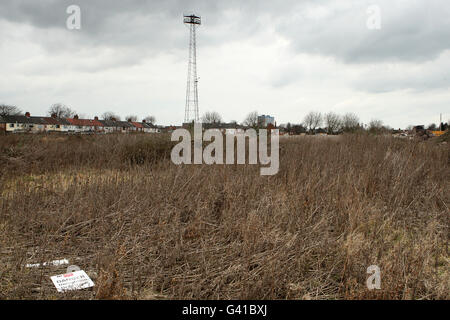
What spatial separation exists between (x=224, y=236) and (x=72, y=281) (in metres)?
1.54

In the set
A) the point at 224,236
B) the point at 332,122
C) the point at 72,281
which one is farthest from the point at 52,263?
the point at 332,122

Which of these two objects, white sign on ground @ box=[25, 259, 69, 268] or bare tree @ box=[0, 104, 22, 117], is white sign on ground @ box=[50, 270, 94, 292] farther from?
bare tree @ box=[0, 104, 22, 117]

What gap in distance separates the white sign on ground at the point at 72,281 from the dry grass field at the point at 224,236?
63mm

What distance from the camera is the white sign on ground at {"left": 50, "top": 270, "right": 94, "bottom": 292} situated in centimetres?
235

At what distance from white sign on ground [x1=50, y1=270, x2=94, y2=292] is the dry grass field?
6cm

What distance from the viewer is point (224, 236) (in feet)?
11.0

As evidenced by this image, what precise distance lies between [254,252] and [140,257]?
107cm

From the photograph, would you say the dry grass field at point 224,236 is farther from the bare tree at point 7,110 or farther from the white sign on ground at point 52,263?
the bare tree at point 7,110

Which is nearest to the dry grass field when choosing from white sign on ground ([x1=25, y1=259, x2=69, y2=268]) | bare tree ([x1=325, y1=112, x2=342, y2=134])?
white sign on ground ([x1=25, y1=259, x2=69, y2=268])

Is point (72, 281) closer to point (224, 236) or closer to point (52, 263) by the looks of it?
point (52, 263)

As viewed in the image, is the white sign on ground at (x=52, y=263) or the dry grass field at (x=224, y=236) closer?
the dry grass field at (x=224, y=236)

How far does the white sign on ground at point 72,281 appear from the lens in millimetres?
2348

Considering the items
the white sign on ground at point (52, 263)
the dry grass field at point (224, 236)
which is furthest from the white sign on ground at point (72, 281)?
the white sign on ground at point (52, 263)
